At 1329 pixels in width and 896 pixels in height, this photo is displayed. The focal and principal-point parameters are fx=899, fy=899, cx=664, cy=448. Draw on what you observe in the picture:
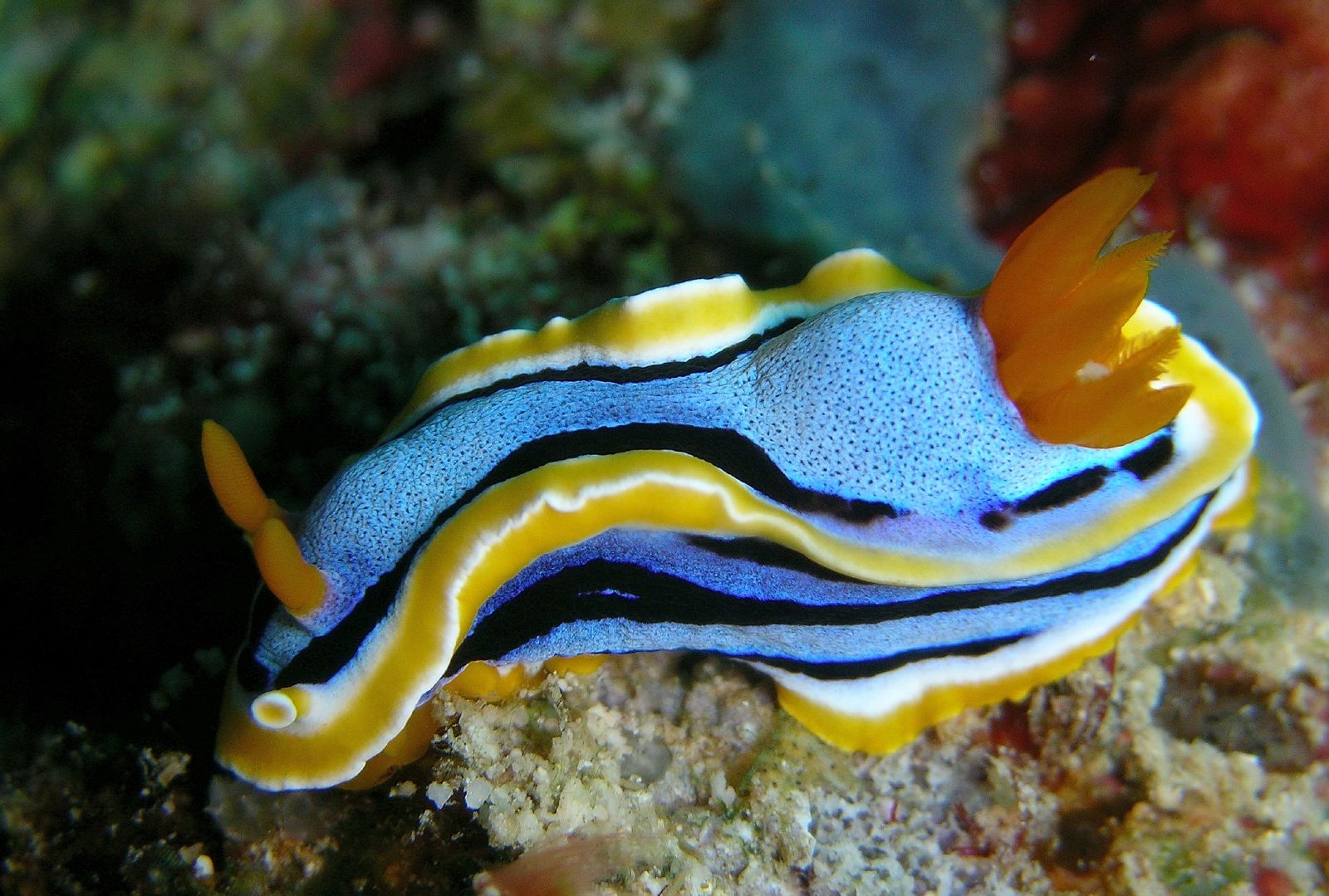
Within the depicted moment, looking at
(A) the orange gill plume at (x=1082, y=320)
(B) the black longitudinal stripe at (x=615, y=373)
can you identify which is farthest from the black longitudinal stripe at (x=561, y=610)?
(A) the orange gill plume at (x=1082, y=320)

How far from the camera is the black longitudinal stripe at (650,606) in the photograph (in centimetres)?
264

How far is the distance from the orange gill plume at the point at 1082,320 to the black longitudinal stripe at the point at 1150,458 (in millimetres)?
311

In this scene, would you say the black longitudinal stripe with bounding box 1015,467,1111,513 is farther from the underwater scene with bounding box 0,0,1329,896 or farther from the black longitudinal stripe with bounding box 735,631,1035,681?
the black longitudinal stripe with bounding box 735,631,1035,681

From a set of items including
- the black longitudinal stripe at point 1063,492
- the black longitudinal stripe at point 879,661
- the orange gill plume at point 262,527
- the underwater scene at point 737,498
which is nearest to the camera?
the orange gill plume at point 262,527

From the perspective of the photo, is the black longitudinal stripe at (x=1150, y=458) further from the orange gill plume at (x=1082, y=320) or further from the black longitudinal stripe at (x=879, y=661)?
the black longitudinal stripe at (x=879, y=661)

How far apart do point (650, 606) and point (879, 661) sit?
799mm

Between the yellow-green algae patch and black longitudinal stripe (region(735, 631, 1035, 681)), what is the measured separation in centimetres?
16

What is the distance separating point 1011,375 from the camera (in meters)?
2.40

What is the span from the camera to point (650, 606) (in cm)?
270

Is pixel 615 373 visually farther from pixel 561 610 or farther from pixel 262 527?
pixel 262 527

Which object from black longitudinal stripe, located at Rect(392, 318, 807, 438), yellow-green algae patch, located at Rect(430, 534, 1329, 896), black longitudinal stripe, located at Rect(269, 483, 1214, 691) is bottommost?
yellow-green algae patch, located at Rect(430, 534, 1329, 896)

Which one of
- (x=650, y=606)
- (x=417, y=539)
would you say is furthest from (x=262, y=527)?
(x=650, y=606)

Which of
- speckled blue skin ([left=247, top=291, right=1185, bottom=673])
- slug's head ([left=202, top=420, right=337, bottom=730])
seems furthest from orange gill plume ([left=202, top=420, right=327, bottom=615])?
speckled blue skin ([left=247, top=291, right=1185, bottom=673])

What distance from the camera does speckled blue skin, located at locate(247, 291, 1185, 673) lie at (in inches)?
96.1
